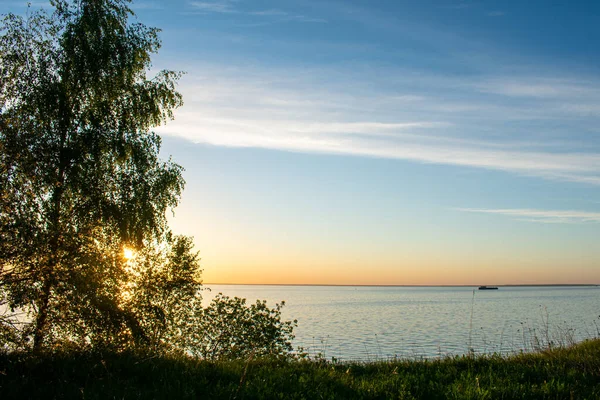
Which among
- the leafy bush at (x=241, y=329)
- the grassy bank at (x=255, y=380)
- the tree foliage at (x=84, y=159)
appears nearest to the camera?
the grassy bank at (x=255, y=380)

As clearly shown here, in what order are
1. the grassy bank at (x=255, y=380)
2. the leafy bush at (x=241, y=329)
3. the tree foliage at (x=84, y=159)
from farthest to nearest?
the leafy bush at (x=241, y=329), the tree foliage at (x=84, y=159), the grassy bank at (x=255, y=380)

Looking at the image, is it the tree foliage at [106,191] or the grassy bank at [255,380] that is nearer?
the grassy bank at [255,380]

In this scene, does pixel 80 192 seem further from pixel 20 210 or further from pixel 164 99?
pixel 20 210

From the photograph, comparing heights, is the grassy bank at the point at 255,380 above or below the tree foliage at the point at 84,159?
below

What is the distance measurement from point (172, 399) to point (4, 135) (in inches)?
299

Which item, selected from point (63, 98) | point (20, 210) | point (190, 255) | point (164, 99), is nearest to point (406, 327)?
point (190, 255)

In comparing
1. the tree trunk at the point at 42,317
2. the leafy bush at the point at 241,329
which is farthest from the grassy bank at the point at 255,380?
the leafy bush at the point at 241,329

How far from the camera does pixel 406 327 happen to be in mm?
55719

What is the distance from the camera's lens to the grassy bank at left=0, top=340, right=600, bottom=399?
8430 mm

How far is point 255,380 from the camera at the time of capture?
943cm

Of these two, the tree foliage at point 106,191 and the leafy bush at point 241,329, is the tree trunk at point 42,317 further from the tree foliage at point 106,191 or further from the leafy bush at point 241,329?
the leafy bush at point 241,329

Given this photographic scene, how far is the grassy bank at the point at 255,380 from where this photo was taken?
8.43m

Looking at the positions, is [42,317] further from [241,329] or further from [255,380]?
[241,329]

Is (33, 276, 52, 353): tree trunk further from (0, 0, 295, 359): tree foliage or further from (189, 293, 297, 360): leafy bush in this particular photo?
(189, 293, 297, 360): leafy bush
